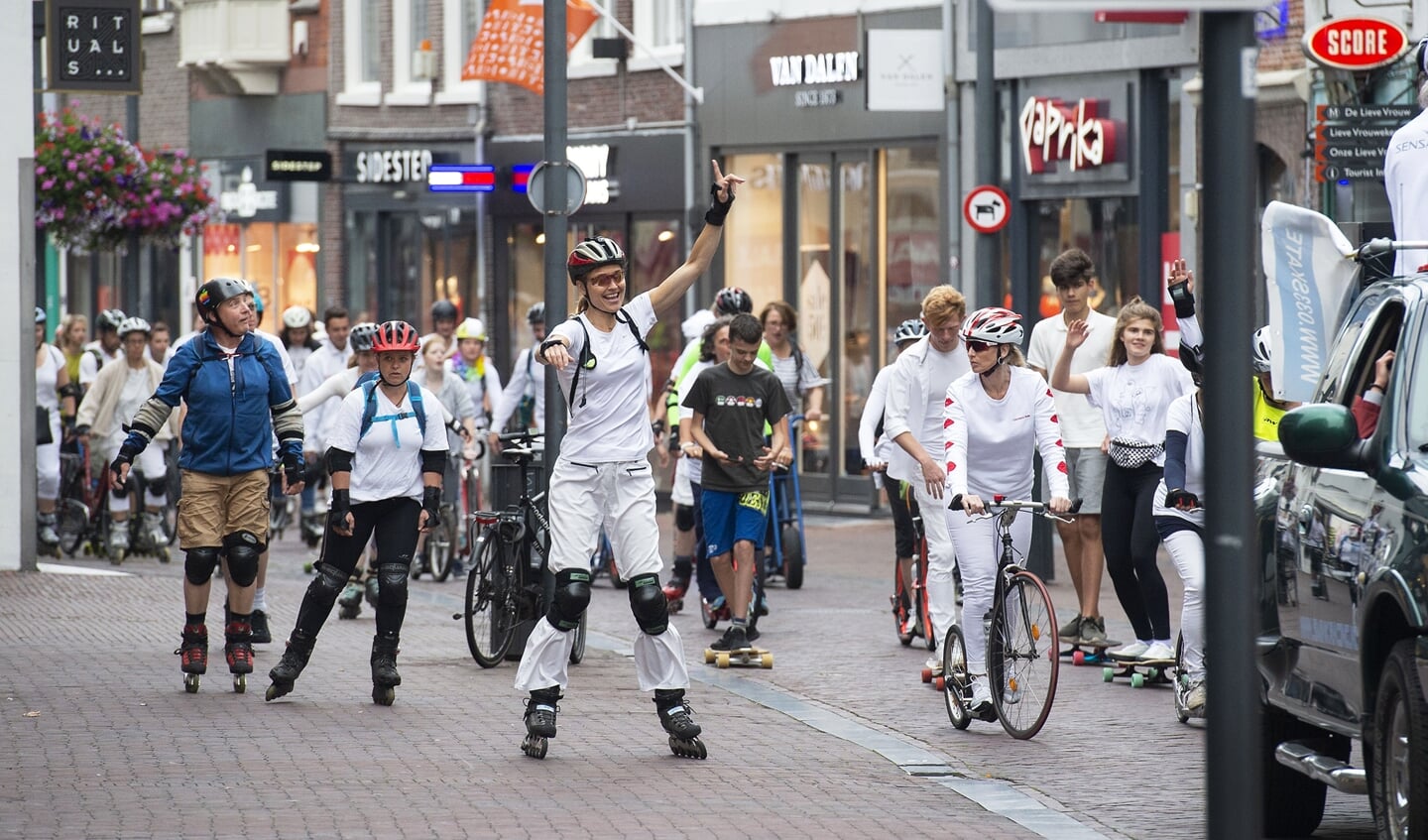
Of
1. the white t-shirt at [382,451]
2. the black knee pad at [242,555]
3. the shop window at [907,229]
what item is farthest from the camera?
the shop window at [907,229]

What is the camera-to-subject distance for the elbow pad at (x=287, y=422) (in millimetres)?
11508

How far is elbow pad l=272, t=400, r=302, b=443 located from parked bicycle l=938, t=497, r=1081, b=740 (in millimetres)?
3351

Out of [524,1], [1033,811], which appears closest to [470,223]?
[524,1]

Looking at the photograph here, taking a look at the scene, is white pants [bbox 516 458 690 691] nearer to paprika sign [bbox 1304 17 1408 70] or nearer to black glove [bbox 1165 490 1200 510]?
black glove [bbox 1165 490 1200 510]

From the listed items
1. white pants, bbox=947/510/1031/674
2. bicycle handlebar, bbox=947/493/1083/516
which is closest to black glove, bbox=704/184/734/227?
bicycle handlebar, bbox=947/493/1083/516

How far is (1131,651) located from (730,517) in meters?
2.31

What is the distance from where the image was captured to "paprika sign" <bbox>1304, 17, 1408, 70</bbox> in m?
16.9

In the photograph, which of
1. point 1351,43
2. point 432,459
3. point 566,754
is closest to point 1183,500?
point 566,754

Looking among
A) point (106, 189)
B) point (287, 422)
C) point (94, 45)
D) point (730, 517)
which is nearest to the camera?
point (287, 422)

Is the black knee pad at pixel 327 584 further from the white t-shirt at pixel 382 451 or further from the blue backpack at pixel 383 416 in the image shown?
the blue backpack at pixel 383 416

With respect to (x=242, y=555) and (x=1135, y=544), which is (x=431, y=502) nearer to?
(x=242, y=555)

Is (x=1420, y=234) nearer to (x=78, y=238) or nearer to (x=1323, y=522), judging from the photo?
(x=1323, y=522)

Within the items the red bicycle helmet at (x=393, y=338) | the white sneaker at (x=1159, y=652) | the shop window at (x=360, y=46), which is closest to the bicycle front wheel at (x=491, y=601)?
the red bicycle helmet at (x=393, y=338)

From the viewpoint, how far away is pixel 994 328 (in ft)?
33.2
